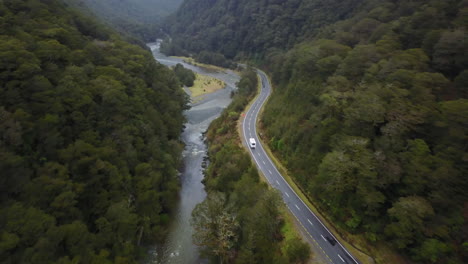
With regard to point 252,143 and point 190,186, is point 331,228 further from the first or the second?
point 190,186

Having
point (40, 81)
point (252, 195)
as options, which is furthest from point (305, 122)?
point (40, 81)

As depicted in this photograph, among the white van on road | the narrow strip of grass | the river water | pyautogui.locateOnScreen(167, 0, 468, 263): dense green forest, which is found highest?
pyautogui.locateOnScreen(167, 0, 468, 263): dense green forest

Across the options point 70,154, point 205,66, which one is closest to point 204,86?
point 205,66

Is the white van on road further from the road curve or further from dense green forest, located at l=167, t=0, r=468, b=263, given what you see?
dense green forest, located at l=167, t=0, r=468, b=263

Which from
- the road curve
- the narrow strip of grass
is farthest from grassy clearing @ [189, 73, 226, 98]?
the narrow strip of grass

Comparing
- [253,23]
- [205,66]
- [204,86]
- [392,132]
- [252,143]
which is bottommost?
[205,66]

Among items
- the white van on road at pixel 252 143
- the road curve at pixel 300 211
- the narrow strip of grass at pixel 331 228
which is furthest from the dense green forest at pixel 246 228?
the white van on road at pixel 252 143
